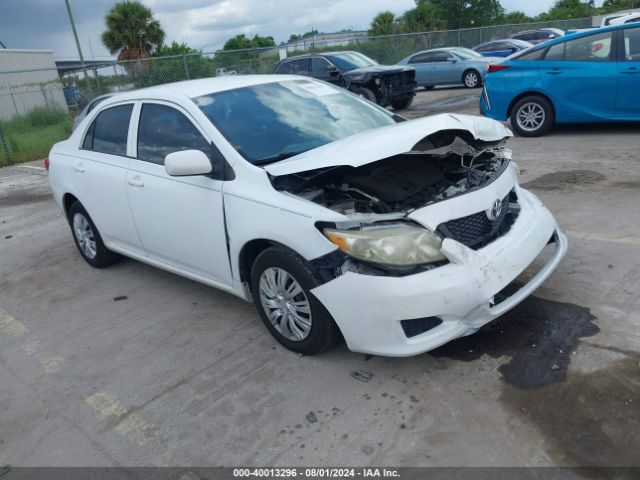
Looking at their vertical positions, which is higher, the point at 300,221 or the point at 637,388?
the point at 300,221

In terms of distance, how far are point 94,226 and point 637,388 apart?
4647 mm

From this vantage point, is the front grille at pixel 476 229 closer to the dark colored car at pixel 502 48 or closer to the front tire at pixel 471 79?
the front tire at pixel 471 79

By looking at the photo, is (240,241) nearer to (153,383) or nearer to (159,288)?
(153,383)

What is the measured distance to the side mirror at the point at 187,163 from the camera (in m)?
3.60

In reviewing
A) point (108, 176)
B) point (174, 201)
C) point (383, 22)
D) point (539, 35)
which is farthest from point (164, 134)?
point (383, 22)

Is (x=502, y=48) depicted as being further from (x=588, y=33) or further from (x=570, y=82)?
(x=570, y=82)

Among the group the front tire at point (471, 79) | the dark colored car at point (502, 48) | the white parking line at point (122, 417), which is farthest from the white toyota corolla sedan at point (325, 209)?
the dark colored car at point (502, 48)

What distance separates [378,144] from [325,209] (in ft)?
1.77

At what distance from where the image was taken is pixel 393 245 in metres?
2.98

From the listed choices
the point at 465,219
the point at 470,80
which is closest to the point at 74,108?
the point at 470,80

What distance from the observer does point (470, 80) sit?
18.2 metres

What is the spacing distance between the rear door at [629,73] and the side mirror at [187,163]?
692 cm

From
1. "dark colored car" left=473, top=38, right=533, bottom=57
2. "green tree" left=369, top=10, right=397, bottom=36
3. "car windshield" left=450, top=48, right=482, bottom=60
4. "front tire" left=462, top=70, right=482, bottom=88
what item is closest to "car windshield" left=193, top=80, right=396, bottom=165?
"front tire" left=462, top=70, right=482, bottom=88

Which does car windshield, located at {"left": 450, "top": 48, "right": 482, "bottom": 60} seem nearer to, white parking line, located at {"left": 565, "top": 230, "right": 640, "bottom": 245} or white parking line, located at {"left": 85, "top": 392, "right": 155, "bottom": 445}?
white parking line, located at {"left": 565, "top": 230, "right": 640, "bottom": 245}
